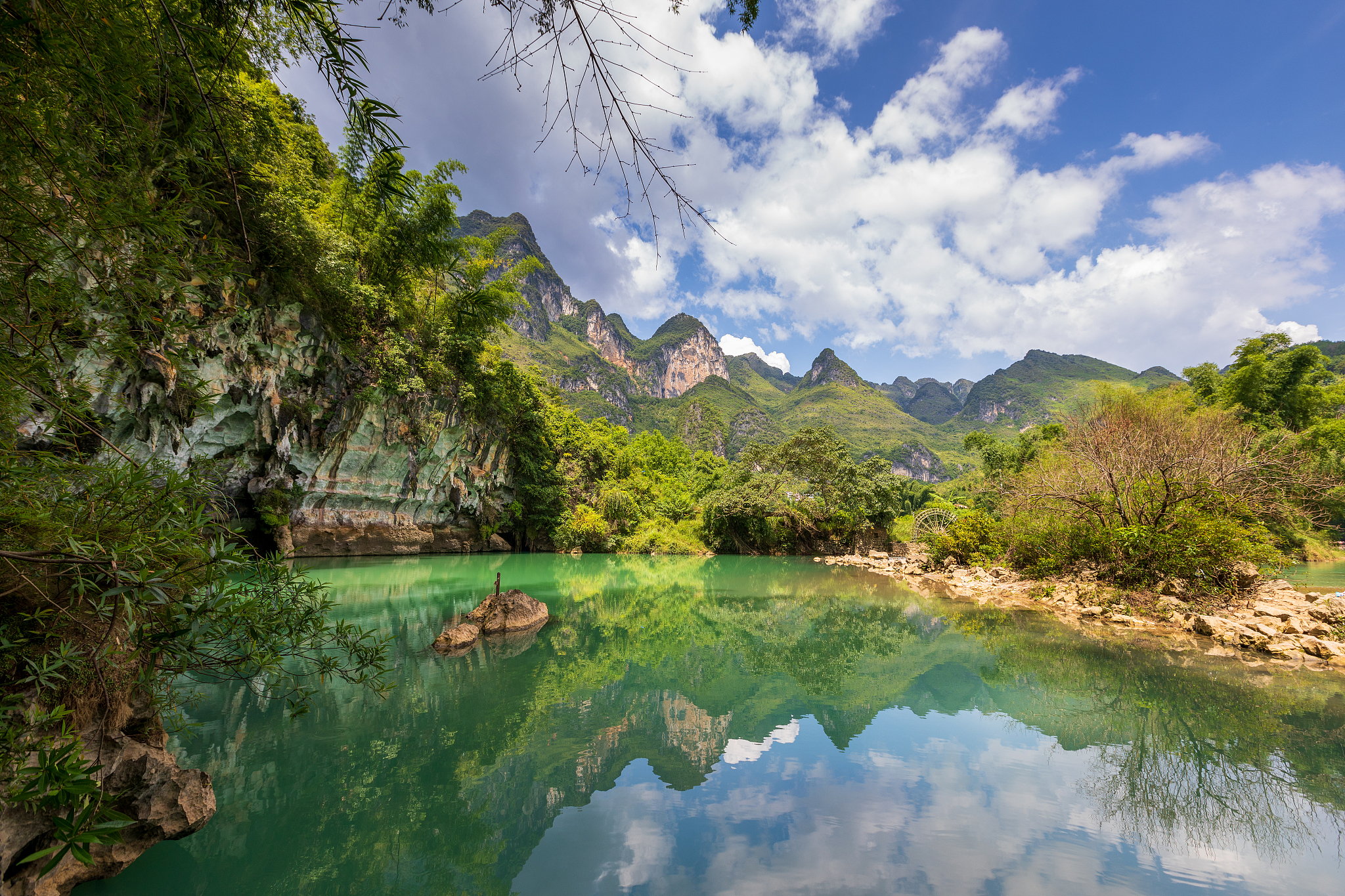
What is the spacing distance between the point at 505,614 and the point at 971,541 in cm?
1478

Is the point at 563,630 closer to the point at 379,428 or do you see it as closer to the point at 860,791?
the point at 860,791

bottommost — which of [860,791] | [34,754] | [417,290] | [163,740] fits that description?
[860,791]

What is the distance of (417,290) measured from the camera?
14.8 metres

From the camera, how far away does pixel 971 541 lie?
15.3 metres

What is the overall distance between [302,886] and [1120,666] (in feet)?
28.4

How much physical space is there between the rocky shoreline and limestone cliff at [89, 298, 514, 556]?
49.9 ft

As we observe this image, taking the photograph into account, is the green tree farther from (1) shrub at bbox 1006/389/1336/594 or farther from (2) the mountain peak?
(2) the mountain peak

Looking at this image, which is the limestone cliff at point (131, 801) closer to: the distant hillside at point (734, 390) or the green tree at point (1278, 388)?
the green tree at point (1278, 388)

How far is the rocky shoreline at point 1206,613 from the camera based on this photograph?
634 centimetres

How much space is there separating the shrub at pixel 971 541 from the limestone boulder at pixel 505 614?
14.0 meters

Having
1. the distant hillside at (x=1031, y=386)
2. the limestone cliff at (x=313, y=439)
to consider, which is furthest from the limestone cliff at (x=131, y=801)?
the distant hillside at (x=1031, y=386)

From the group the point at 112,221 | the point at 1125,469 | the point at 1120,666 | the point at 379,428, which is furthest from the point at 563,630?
the point at 1125,469

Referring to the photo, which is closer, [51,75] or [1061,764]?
[51,75]

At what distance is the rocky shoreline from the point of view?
6336 millimetres
